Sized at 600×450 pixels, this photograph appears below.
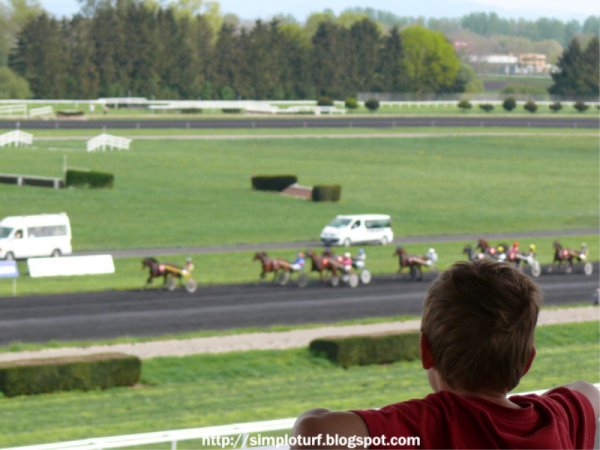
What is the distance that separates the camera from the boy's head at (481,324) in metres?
2.13

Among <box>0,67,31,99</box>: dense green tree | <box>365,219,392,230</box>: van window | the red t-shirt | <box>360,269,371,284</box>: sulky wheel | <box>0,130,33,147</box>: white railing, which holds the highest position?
the red t-shirt

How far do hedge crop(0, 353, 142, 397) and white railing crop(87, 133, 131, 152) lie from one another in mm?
43651

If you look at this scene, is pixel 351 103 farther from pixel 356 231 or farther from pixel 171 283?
pixel 171 283

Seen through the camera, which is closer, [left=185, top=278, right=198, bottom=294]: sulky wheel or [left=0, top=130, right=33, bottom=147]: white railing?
[left=185, top=278, right=198, bottom=294]: sulky wheel

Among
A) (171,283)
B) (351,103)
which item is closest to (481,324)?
(171,283)

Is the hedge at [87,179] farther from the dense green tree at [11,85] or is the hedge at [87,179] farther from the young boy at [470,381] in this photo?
the young boy at [470,381]

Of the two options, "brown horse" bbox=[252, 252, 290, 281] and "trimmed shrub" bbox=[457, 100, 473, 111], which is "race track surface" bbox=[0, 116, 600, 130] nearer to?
"trimmed shrub" bbox=[457, 100, 473, 111]

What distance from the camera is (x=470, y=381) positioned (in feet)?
7.14

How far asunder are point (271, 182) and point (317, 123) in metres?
30.7

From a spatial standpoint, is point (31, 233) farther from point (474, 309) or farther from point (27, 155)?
point (474, 309)

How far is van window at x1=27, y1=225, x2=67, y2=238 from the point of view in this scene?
35.5 meters

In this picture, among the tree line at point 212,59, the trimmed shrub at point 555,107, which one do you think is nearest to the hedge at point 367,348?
the tree line at point 212,59

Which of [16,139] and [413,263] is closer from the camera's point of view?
Result: [413,263]

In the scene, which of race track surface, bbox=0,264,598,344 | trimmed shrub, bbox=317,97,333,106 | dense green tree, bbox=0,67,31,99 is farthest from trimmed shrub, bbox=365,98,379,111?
race track surface, bbox=0,264,598,344
